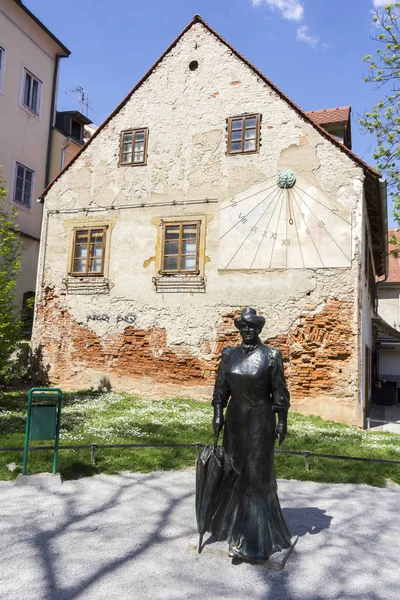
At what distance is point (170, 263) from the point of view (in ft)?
45.0

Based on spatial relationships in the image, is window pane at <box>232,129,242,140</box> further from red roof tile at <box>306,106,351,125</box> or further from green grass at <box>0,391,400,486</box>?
green grass at <box>0,391,400,486</box>

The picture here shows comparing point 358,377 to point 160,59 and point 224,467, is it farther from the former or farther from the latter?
point 160,59

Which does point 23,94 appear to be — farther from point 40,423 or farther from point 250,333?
point 250,333

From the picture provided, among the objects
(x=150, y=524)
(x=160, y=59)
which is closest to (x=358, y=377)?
(x=150, y=524)

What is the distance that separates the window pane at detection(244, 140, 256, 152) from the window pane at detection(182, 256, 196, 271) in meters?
3.29

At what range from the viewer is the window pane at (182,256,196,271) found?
13.5m

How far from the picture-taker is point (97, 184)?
587 inches

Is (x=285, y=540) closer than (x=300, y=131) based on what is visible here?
Yes

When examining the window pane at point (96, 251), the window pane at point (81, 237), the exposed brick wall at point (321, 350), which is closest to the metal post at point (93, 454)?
the exposed brick wall at point (321, 350)

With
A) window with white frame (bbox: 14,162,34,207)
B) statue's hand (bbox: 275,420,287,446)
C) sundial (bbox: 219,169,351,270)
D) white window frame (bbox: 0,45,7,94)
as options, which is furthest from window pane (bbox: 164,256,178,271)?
white window frame (bbox: 0,45,7,94)

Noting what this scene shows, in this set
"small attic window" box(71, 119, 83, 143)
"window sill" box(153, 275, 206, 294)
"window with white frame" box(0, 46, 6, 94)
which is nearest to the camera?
"window sill" box(153, 275, 206, 294)

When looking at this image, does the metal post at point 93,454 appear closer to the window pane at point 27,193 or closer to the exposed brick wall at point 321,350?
the exposed brick wall at point 321,350

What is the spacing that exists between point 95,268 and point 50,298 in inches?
69.8

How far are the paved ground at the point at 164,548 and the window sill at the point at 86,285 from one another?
332 inches
